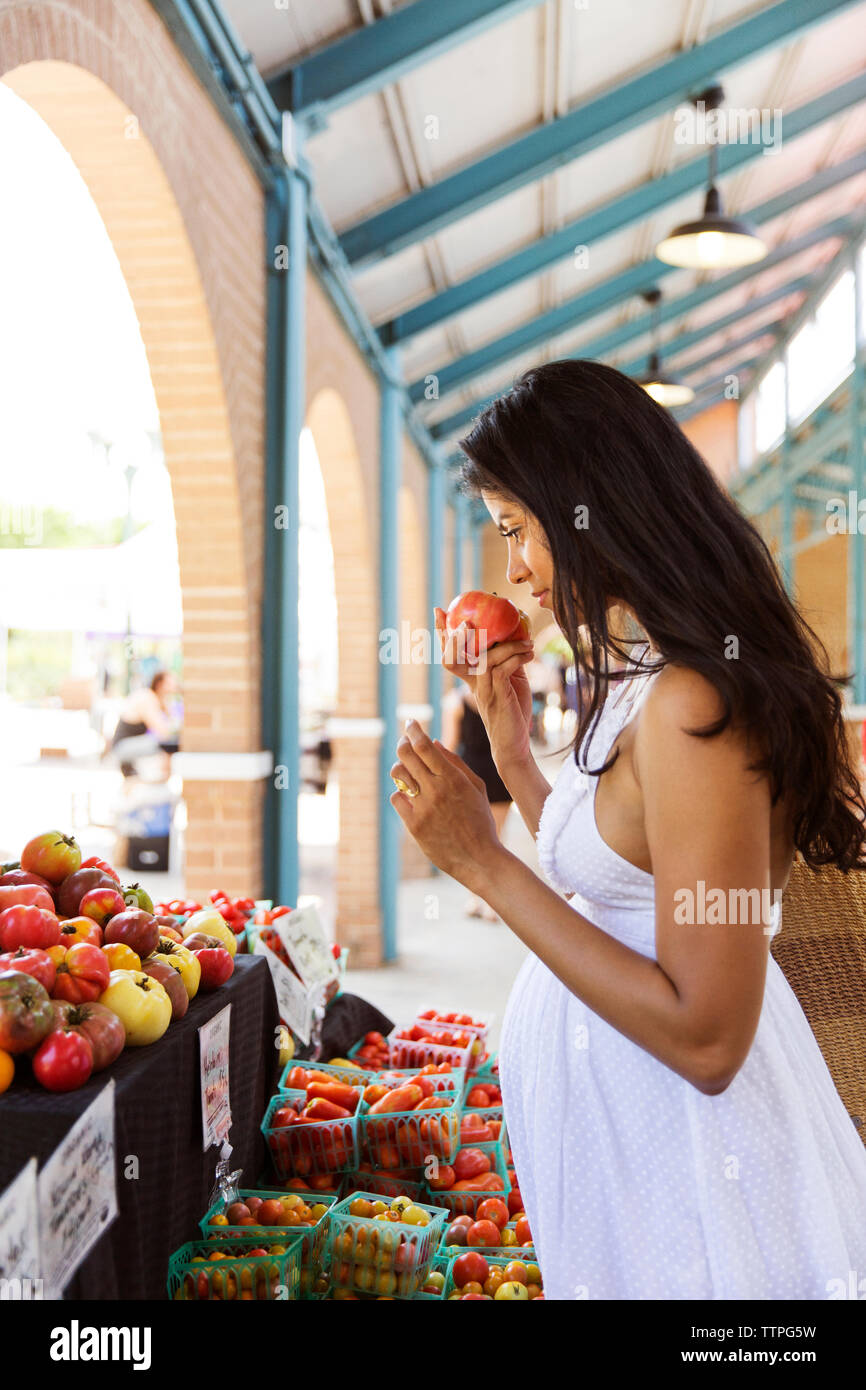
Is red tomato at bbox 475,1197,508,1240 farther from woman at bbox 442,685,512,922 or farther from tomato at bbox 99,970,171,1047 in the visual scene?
woman at bbox 442,685,512,922

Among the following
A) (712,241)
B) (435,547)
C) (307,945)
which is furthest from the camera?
(435,547)

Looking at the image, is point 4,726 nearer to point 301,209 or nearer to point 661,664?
point 301,209

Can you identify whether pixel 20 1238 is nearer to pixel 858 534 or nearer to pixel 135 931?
pixel 135 931

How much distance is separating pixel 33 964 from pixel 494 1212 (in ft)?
3.93

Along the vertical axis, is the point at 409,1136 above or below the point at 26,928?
below

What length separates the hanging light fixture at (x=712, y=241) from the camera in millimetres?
5973

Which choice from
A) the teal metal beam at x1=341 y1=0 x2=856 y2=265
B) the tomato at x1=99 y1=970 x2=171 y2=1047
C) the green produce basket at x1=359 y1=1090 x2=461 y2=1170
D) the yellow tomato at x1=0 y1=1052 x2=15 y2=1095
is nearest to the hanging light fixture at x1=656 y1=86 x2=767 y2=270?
the teal metal beam at x1=341 y1=0 x2=856 y2=265


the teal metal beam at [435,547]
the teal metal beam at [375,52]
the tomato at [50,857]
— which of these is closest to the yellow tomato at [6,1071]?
the tomato at [50,857]

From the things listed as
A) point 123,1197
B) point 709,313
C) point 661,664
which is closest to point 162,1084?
point 123,1197

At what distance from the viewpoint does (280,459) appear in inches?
174

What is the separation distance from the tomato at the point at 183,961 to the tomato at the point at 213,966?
5 centimetres

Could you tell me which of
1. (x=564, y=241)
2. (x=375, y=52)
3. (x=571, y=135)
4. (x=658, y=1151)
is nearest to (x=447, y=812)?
(x=658, y=1151)

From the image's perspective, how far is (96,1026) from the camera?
1.70m

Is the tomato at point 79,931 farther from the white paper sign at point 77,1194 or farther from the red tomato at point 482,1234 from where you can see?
the red tomato at point 482,1234
